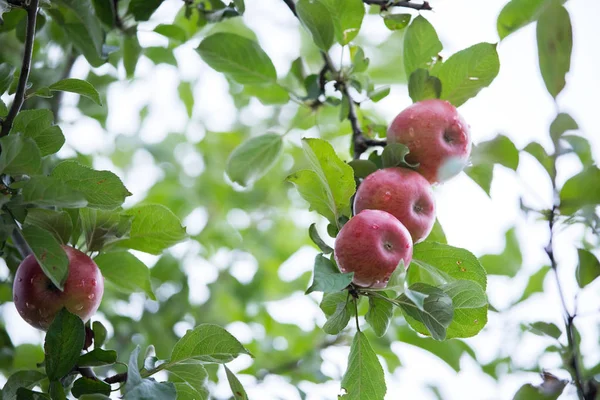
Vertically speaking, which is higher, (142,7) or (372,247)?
(142,7)

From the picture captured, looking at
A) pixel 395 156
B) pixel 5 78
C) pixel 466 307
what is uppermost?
pixel 5 78

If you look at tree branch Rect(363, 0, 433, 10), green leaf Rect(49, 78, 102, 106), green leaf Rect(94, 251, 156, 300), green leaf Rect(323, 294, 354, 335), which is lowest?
green leaf Rect(94, 251, 156, 300)

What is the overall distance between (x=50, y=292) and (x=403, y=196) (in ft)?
1.57

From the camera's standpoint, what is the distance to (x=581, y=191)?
887 millimetres

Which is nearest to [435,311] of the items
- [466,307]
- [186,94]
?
[466,307]

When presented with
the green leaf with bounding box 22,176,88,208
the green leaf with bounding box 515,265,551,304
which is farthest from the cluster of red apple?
the green leaf with bounding box 515,265,551,304

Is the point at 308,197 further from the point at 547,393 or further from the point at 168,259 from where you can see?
the point at 168,259

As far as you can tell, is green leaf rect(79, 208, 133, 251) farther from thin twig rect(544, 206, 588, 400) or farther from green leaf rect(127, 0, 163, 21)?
thin twig rect(544, 206, 588, 400)

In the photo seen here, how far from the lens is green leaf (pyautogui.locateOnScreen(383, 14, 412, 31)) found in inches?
41.8

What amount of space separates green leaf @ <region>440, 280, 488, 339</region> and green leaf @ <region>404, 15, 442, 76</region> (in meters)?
0.39

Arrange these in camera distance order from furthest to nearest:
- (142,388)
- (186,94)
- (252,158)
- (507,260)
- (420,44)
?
(186,94) < (507,260) < (252,158) < (420,44) < (142,388)

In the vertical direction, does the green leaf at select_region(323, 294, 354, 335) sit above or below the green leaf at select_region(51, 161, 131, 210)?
below

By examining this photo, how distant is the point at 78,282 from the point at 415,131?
51 cm

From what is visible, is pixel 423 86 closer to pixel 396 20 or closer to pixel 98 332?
pixel 396 20
